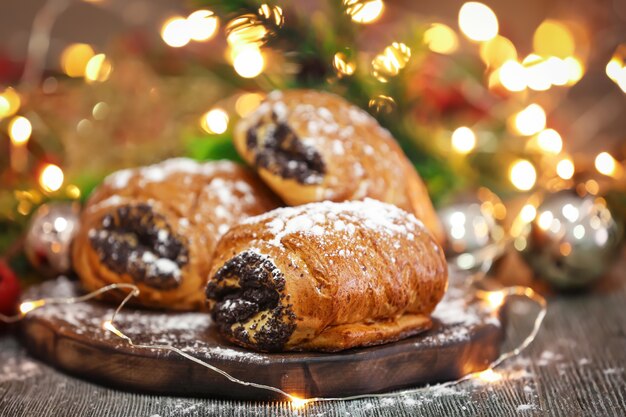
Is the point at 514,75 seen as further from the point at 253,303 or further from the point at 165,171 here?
the point at 253,303

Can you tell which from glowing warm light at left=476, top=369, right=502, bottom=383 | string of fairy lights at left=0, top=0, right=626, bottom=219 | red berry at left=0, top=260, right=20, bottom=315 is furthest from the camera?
A: string of fairy lights at left=0, top=0, right=626, bottom=219

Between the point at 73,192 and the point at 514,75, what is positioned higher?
the point at 514,75

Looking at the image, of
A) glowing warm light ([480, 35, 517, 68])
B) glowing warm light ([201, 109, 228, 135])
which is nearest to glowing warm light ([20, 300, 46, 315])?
glowing warm light ([201, 109, 228, 135])

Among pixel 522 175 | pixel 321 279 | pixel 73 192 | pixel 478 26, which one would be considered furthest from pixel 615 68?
pixel 73 192

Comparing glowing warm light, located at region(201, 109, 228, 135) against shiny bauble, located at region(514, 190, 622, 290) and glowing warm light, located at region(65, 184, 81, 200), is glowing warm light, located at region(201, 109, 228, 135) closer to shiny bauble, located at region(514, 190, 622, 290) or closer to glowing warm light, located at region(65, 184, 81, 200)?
glowing warm light, located at region(65, 184, 81, 200)

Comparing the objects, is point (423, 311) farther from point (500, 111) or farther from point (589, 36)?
point (589, 36)

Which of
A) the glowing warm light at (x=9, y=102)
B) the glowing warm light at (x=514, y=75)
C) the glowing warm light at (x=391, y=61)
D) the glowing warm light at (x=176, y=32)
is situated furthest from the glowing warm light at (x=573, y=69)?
the glowing warm light at (x=9, y=102)

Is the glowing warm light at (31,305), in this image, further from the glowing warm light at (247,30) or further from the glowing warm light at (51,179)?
the glowing warm light at (247,30)
